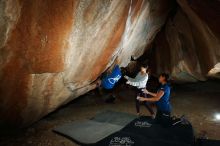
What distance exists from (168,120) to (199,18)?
4.54m

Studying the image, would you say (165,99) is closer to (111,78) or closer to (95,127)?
(95,127)

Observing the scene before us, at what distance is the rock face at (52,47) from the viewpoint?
5578 millimetres

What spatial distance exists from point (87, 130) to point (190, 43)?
728 cm

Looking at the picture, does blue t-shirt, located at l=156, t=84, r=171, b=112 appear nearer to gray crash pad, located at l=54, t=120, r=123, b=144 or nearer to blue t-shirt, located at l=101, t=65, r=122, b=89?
gray crash pad, located at l=54, t=120, r=123, b=144

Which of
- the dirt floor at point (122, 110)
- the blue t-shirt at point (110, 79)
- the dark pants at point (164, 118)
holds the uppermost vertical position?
the blue t-shirt at point (110, 79)

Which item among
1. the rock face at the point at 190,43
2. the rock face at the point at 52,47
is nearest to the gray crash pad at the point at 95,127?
the rock face at the point at 52,47

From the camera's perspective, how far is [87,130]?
7.08 metres

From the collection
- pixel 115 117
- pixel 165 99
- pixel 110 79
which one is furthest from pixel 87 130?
pixel 110 79

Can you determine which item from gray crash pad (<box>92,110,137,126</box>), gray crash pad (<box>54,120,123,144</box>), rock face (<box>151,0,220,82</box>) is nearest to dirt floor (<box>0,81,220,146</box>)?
gray crash pad (<box>54,120,123,144</box>)

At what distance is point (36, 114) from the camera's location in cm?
750

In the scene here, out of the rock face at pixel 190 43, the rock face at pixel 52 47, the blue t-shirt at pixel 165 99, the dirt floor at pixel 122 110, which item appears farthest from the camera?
the rock face at pixel 190 43

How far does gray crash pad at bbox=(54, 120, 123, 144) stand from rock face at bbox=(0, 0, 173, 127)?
0.93m

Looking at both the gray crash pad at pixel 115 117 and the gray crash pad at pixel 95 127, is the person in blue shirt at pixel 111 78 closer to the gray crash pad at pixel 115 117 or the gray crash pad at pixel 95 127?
the gray crash pad at pixel 115 117

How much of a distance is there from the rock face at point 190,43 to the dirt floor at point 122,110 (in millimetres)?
1032
